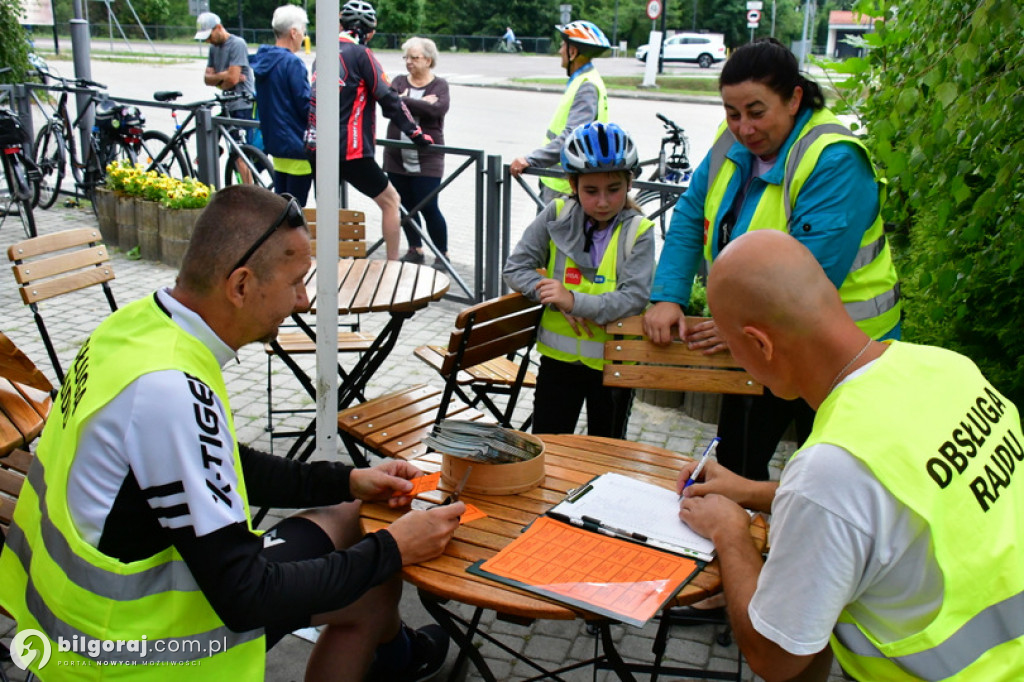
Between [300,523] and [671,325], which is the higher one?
[671,325]

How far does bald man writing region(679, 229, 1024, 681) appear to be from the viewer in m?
1.59

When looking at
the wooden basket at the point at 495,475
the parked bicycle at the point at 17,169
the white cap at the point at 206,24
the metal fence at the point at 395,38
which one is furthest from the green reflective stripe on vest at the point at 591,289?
the metal fence at the point at 395,38

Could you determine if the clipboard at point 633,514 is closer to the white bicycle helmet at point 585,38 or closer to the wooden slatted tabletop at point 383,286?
the wooden slatted tabletop at point 383,286

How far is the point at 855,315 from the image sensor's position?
10.3 ft

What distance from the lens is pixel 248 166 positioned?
28.3 ft

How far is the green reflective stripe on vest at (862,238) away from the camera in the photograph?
3012 millimetres

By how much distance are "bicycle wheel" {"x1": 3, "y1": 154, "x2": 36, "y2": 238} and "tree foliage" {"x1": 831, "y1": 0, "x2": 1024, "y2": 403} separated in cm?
786

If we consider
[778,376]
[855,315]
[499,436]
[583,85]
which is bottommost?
[499,436]

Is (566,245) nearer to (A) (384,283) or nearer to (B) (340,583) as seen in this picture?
(A) (384,283)

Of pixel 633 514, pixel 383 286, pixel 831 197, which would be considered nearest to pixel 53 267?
pixel 383 286

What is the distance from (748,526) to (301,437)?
266cm

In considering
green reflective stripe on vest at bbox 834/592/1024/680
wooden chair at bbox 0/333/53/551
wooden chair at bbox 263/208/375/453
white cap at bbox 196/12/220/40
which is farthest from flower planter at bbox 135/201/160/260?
green reflective stripe on vest at bbox 834/592/1024/680

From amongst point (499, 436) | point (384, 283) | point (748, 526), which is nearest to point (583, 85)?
point (384, 283)

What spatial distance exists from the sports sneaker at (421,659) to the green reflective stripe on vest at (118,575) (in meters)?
0.92
